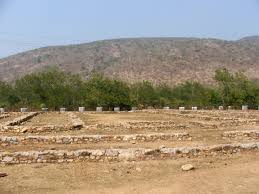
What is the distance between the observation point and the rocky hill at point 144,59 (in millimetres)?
92375

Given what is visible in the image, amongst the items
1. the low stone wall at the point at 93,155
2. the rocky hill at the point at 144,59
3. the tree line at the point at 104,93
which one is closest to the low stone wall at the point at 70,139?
the low stone wall at the point at 93,155

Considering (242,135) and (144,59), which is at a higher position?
(144,59)

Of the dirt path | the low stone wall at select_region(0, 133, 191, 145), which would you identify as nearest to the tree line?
the low stone wall at select_region(0, 133, 191, 145)

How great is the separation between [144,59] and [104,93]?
4710 cm

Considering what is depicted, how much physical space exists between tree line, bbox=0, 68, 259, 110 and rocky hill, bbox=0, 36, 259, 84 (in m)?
24.5

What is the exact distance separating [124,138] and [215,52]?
304 feet

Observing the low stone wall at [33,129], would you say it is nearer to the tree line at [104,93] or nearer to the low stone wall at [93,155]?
the low stone wall at [93,155]

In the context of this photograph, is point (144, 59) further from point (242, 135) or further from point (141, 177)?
point (141, 177)

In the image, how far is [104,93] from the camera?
5616 centimetres

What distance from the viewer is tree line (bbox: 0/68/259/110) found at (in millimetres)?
56281

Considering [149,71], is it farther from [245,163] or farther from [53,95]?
[245,163]

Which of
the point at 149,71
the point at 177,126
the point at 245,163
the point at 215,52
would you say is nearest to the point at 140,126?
the point at 177,126

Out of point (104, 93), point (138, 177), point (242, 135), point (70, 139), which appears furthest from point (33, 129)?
point (104, 93)

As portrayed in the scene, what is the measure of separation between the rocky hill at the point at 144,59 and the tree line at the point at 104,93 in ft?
80.2
